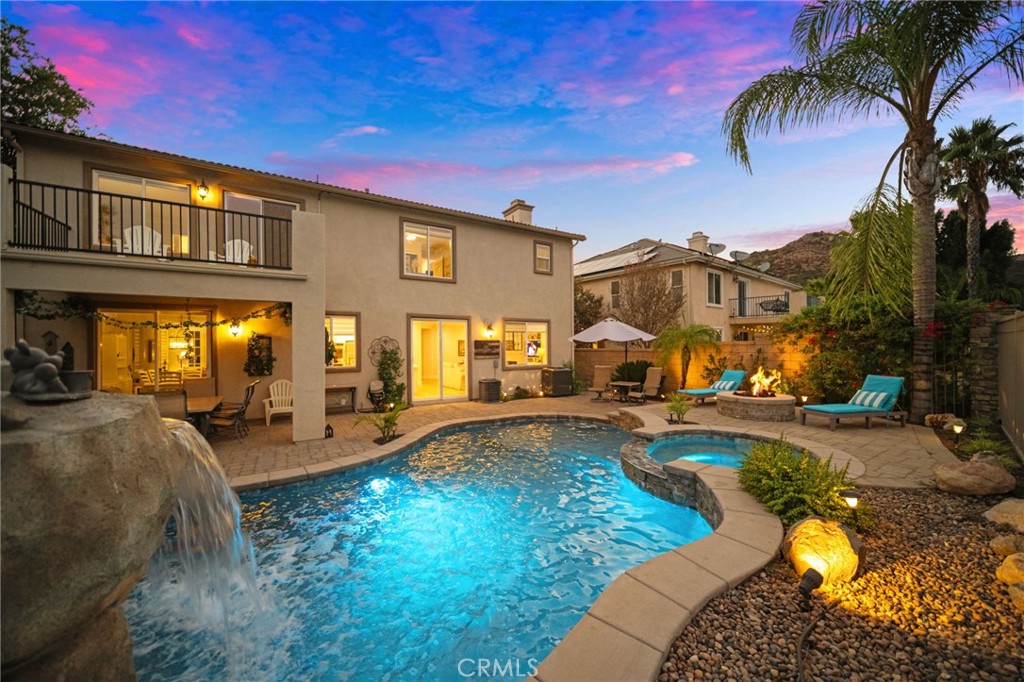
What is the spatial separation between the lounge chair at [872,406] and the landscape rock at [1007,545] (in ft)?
17.5

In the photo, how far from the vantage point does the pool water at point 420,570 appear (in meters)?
3.15

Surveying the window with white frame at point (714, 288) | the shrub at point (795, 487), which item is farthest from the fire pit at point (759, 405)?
the window with white frame at point (714, 288)

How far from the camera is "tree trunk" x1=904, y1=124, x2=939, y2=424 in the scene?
25.5 feet

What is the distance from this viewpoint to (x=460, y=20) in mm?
7848

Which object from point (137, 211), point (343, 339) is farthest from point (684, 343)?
point (137, 211)

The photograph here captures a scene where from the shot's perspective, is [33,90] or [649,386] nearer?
[649,386]

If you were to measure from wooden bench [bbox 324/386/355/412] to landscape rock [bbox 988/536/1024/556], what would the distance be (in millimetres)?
11936

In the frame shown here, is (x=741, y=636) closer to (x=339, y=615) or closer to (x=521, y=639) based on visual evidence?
(x=521, y=639)

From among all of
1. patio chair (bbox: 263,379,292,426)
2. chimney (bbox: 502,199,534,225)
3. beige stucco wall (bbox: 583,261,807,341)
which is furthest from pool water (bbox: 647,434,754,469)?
beige stucco wall (bbox: 583,261,807,341)

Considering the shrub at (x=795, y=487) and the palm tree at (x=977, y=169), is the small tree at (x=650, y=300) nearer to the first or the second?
the palm tree at (x=977, y=169)

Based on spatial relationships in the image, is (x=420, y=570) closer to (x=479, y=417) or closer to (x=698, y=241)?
(x=479, y=417)

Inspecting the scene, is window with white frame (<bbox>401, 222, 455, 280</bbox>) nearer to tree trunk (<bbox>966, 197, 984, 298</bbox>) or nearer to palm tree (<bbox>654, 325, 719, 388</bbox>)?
palm tree (<bbox>654, 325, 719, 388</bbox>)

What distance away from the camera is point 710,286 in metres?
20.2

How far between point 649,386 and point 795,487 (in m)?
8.61
